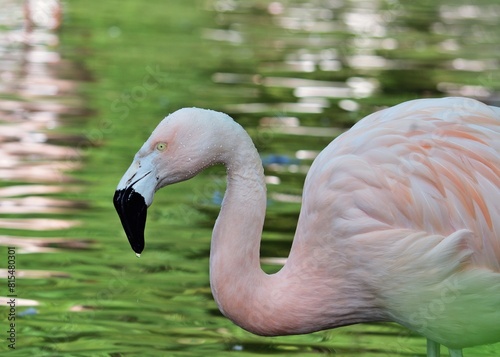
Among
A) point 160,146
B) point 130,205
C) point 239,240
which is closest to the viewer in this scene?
point 130,205

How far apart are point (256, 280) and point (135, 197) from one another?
2.16 feet

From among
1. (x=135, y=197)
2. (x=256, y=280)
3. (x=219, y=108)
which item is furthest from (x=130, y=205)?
(x=219, y=108)

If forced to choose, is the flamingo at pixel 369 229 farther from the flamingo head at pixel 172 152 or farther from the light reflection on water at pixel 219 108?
the light reflection on water at pixel 219 108

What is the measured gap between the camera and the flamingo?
15.8ft

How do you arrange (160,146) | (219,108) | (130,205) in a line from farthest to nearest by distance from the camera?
(219,108), (160,146), (130,205)

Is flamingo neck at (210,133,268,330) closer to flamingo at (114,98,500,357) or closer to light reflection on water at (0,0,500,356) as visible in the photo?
flamingo at (114,98,500,357)

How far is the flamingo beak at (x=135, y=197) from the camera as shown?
462 cm

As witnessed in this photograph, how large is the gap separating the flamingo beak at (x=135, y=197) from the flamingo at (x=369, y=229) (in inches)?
0.6

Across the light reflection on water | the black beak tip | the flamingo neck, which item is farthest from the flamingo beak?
the light reflection on water

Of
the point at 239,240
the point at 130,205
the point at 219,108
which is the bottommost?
the point at 219,108

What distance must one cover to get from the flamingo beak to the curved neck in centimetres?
37

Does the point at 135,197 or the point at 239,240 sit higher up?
the point at 135,197

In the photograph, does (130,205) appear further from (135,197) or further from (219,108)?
(219,108)

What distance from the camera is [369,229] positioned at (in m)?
4.92
